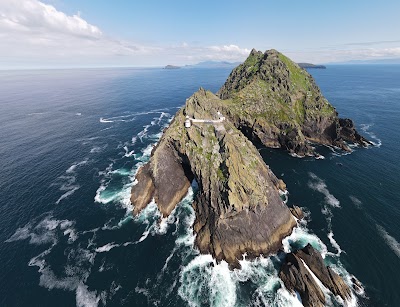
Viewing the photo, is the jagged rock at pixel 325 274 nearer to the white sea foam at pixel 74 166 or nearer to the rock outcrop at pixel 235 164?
the rock outcrop at pixel 235 164

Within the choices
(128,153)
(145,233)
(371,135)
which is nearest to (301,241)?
(145,233)

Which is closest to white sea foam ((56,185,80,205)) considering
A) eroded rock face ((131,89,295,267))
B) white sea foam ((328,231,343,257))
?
eroded rock face ((131,89,295,267))

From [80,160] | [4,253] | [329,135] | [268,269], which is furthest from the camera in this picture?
[329,135]

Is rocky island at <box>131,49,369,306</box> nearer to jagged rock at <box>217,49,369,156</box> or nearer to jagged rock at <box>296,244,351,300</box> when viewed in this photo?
jagged rock at <box>296,244,351,300</box>

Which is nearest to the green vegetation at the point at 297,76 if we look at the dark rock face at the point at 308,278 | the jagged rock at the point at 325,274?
the jagged rock at the point at 325,274

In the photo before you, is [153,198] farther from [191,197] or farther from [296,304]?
[296,304]

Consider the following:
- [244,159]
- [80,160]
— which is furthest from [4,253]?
[244,159]

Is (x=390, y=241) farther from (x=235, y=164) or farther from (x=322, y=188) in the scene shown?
(x=235, y=164)
